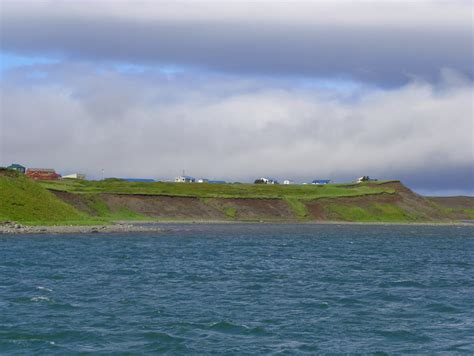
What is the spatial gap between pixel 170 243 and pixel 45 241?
49.9ft

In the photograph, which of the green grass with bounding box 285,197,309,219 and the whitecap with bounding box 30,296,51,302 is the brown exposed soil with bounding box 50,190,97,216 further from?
the whitecap with bounding box 30,296,51,302

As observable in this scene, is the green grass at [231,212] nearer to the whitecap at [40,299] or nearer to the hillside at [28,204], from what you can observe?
the hillside at [28,204]

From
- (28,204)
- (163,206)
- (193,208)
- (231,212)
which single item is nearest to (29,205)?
(28,204)

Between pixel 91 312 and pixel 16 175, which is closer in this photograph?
pixel 91 312

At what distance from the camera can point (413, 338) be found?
31406mm

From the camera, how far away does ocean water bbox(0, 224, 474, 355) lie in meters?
29.8

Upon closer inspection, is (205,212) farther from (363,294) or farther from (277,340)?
(277,340)

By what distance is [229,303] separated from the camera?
3962 cm

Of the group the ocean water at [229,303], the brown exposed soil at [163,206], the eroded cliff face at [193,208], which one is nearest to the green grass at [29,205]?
the eroded cliff face at [193,208]

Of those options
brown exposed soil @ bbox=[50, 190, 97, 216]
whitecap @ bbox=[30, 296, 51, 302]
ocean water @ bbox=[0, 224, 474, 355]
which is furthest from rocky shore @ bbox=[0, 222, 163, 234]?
whitecap @ bbox=[30, 296, 51, 302]

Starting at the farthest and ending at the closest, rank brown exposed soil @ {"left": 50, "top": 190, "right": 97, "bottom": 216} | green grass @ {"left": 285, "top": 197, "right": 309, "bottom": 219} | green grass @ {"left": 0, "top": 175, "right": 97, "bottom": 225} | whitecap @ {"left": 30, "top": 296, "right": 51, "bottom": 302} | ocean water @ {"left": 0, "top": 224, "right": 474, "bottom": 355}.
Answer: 1. green grass @ {"left": 285, "top": 197, "right": 309, "bottom": 219}
2. brown exposed soil @ {"left": 50, "top": 190, "right": 97, "bottom": 216}
3. green grass @ {"left": 0, "top": 175, "right": 97, "bottom": 225}
4. whitecap @ {"left": 30, "top": 296, "right": 51, "bottom": 302}
5. ocean water @ {"left": 0, "top": 224, "right": 474, "bottom": 355}

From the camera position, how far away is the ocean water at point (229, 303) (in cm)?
2977

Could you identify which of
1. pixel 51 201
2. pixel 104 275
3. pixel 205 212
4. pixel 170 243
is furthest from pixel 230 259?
pixel 205 212

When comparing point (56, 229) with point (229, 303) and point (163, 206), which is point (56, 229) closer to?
point (229, 303)
